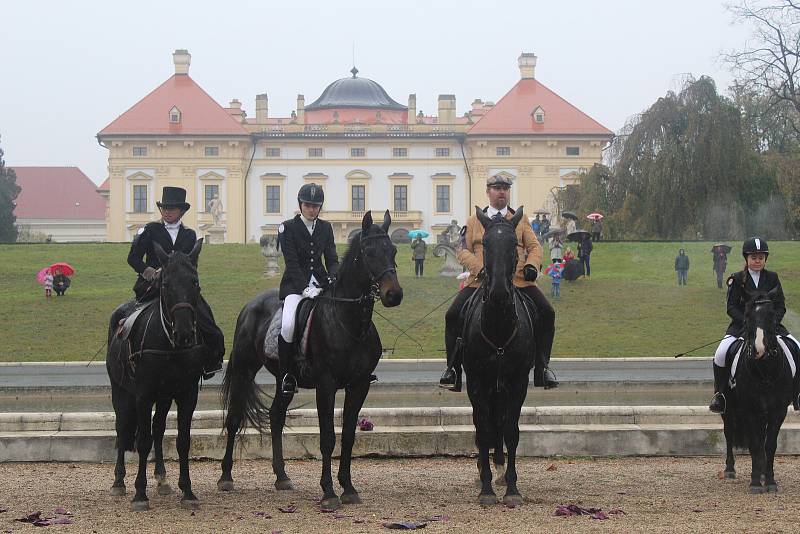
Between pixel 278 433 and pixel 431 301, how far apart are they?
Result: 943 inches

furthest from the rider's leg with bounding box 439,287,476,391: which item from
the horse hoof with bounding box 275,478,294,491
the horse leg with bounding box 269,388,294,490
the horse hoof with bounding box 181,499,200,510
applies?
the horse hoof with bounding box 181,499,200,510

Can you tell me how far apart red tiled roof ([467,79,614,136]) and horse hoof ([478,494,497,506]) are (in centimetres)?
7562

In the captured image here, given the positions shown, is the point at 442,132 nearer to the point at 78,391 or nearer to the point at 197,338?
the point at 78,391

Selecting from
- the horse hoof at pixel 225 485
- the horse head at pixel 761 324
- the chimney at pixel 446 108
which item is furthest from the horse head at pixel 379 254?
the chimney at pixel 446 108

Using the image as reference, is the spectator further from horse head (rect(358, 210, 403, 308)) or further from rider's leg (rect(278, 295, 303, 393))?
horse head (rect(358, 210, 403, 308))

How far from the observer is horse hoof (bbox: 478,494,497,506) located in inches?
327

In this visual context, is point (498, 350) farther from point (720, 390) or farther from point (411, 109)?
point (411, 109)

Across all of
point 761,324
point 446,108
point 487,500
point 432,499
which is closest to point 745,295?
point 761,324

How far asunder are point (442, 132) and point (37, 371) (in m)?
66.6

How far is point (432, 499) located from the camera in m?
8.57

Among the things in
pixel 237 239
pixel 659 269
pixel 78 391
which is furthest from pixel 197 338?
pixel 237 239

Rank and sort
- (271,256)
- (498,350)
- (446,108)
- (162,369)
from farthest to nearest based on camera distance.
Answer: (446,108), (271,256), (498,350), (162,369)

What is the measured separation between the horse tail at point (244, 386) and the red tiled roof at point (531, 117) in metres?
74.2

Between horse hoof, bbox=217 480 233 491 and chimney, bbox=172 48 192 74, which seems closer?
horse hoof, bbox=217 480 233 491
